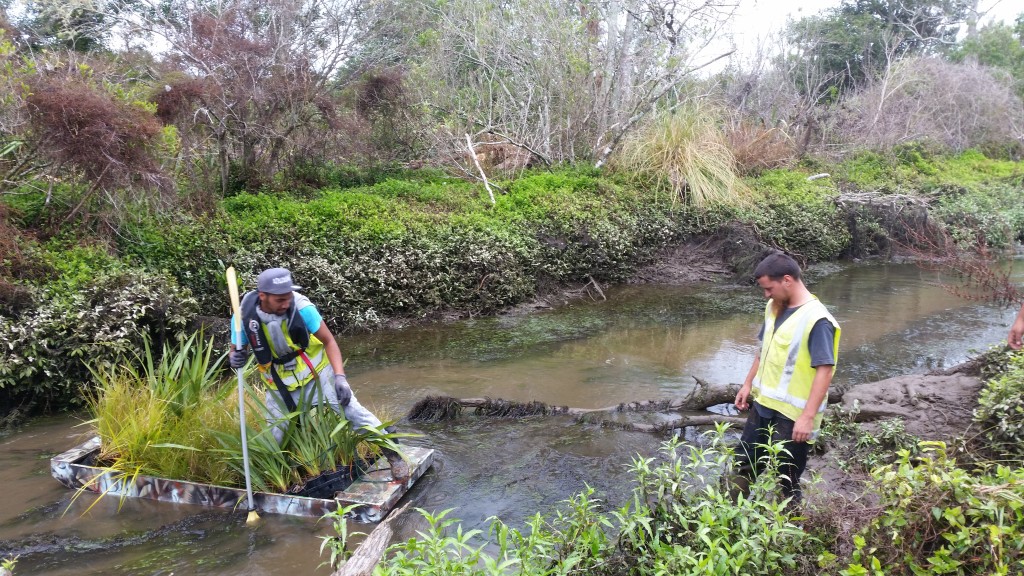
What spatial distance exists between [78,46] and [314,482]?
36.9ft

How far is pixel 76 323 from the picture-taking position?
19.6 feet

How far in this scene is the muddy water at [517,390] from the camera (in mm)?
3953

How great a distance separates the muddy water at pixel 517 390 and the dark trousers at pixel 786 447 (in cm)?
103

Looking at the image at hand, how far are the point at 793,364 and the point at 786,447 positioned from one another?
477 millimetres

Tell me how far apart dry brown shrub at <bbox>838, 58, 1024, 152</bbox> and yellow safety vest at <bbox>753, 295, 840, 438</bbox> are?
1831cm

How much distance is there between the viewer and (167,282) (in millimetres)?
6883

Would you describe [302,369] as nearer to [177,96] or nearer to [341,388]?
[341,388]

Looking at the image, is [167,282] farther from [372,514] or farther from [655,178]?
[655,178]

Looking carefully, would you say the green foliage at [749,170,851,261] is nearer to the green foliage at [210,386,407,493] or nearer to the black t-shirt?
the black t-shirt

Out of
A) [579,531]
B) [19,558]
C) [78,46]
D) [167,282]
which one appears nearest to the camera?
[579,531]

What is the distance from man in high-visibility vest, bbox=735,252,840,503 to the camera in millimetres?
3568

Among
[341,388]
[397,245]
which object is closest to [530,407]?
[341,388]

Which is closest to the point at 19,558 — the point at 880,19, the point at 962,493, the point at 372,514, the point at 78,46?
the point at 372,514

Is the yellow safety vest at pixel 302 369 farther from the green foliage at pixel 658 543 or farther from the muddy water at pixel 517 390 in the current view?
the green foliage at pixel 658 543
